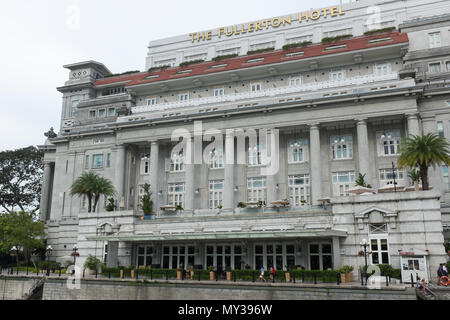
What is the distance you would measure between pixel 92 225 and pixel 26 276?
9.08 m

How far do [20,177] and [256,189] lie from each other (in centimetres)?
5563

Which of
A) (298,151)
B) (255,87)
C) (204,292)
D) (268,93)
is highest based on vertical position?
(255,87)

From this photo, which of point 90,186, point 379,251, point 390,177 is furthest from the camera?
point 90,186

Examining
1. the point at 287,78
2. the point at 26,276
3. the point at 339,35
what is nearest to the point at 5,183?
the point at 26,276

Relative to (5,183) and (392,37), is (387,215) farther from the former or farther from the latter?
(5,183)

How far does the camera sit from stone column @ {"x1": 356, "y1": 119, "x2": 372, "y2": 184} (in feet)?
143

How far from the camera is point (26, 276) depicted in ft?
126

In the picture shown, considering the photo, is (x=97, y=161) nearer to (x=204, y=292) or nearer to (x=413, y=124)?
(x=204, y=292)

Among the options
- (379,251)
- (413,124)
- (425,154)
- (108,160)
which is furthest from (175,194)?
(425,154)

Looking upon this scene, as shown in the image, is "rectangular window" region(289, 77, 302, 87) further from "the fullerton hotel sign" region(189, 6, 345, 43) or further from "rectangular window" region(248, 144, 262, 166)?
"the fullerton hotel sign" region(189, 6, 345, 43)

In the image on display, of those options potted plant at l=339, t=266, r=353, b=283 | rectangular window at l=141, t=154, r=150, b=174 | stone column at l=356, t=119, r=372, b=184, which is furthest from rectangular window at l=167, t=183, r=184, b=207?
potted plant at l=339, t=266, r=353, b=283

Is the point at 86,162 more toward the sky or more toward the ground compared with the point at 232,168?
more toward the sky

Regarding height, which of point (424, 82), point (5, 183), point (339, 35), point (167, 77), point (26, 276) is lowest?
point (26, 276)

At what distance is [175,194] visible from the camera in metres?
53.0
